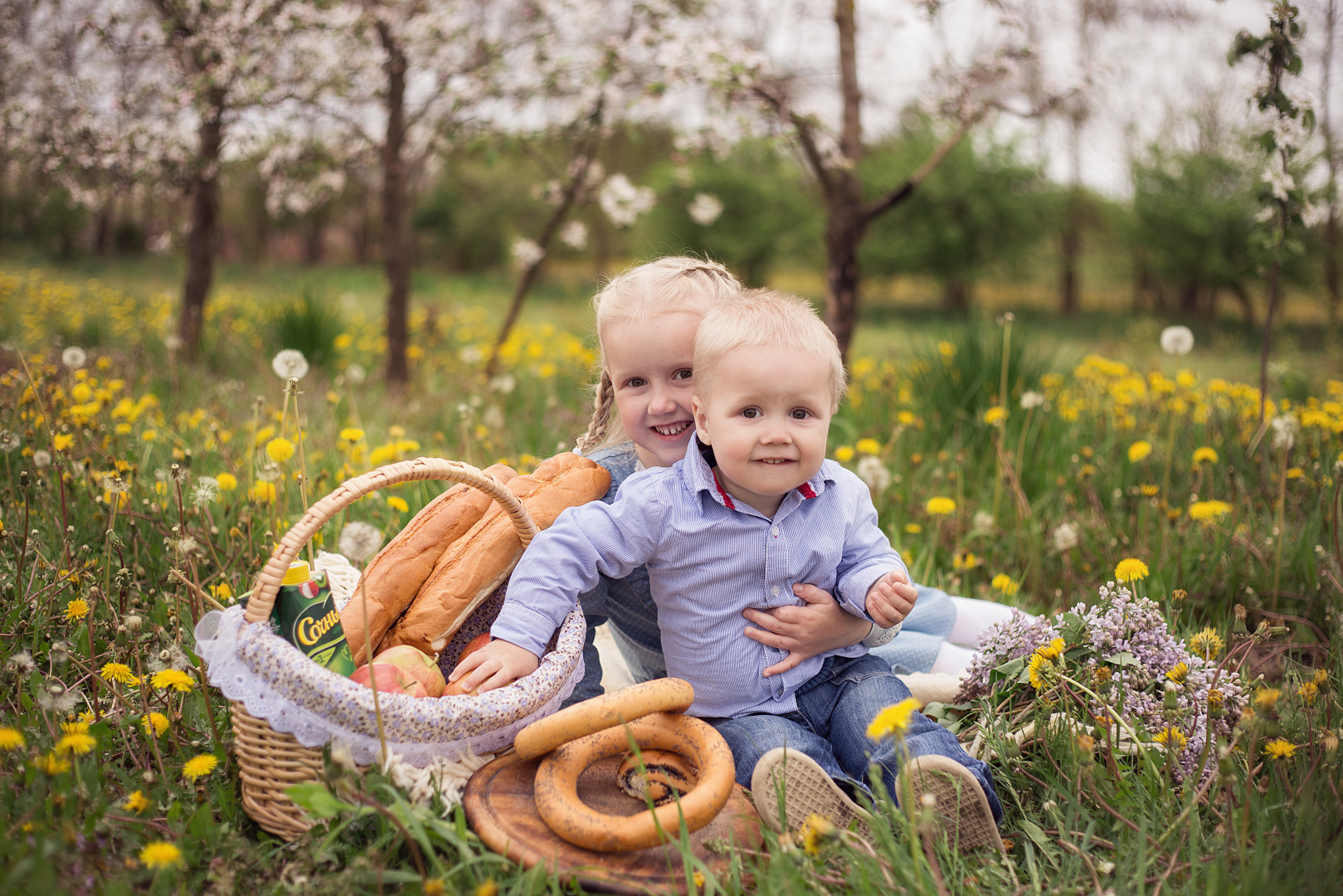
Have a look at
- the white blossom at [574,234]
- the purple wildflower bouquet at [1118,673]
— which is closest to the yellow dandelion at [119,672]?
the purple wildflower bouquet at [1118,673]

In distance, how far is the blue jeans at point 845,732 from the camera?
1779 mm

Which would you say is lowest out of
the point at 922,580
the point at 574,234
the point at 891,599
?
the point at 922,580

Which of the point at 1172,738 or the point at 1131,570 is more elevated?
the point at 1131,570

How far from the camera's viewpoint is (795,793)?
164 cm

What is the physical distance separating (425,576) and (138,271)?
14432mm

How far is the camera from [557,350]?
642 cm

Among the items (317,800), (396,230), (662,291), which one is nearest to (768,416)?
A: (662,291)

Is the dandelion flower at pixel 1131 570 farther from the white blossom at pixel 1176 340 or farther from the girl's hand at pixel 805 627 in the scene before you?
the white blossom at pixel 1176 340

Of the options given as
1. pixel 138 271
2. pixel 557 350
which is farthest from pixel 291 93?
pixel 138 271

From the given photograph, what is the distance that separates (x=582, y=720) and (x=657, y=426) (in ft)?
2.65

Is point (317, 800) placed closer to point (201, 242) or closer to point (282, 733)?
point (282, 733)

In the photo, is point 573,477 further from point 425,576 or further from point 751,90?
point 751,90

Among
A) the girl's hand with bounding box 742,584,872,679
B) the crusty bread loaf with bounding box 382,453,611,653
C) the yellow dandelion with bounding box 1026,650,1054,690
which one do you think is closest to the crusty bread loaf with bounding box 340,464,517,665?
the crusty bread loaf with bounding box 382,453,611,653

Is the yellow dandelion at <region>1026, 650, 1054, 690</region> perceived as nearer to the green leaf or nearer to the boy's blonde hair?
the boy's blonde hair
